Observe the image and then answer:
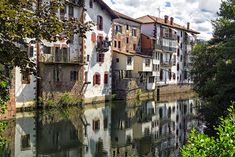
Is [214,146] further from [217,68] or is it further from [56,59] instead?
[56,59]

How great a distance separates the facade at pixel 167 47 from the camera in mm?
75881

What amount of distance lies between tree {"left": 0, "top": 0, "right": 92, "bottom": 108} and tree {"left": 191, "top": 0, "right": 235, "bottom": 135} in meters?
19.8

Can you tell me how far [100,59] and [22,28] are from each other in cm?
4882

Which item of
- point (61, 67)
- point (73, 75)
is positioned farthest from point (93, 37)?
point (61, 67)

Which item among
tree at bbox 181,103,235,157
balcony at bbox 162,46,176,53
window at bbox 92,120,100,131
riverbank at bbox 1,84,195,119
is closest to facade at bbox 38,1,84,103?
riverbank at bbox 1,84,195,119

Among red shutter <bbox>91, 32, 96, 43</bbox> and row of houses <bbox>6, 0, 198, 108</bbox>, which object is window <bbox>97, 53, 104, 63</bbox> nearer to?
row of houses <bbox>6, 0, 198, 108</bbox>

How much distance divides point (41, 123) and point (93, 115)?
8.71m

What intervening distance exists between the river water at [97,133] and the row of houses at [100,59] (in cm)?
358

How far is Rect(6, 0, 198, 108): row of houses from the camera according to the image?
44.6 m

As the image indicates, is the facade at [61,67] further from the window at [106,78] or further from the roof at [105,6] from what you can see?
the window at [106,78]

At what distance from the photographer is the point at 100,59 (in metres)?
56.0

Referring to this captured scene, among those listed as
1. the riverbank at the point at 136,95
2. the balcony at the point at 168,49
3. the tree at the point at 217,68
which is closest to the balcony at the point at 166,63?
the balcony at the point at 168,49

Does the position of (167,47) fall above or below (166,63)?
above

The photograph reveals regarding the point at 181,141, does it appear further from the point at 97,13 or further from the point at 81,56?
the point at 97,13
